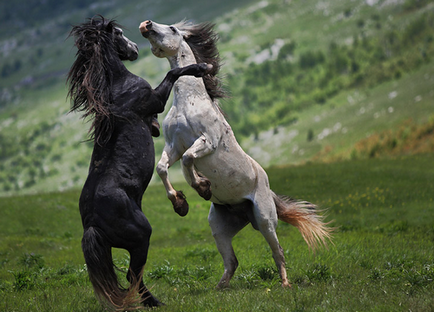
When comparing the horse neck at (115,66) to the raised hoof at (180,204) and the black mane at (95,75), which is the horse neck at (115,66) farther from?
the raised hoof at (180,204)

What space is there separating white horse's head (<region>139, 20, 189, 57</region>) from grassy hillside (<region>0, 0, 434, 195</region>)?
682 inches

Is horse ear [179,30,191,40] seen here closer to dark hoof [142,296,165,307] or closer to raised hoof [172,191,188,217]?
raised hoof [172,191,188,217]

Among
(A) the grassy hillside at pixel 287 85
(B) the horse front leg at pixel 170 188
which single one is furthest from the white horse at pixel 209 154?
(A) the grassy hillside at pixel 287 85

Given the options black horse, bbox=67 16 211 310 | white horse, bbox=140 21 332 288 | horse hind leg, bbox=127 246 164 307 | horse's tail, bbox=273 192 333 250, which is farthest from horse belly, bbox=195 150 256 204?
horse hind leg, bbox=127 246 164 307

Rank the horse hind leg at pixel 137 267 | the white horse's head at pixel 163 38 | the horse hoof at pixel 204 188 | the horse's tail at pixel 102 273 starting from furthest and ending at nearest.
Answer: the white horse's head at pixel 163 38 → the horse hoof at pixel 204 188 → the horse hind leg at pixel 137 267 → the horse's tail at pixel 102 273

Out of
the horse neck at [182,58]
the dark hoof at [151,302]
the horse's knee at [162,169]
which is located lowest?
the dark hoof at [151,302]

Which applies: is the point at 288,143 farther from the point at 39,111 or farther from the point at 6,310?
the point at 6,310

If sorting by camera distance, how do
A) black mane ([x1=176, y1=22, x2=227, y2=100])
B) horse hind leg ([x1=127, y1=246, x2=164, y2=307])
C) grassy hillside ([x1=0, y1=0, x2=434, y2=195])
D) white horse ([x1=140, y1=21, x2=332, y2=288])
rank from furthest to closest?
grassy hillside ([x1=0, y1=0, x2=434, y2=195]) < black mane ([x1=176, y1=22, x2=227, y2=100]) < white horse ([x1=140, y1=21, x2=332, y2=288]) < horse hind leg ([x1=127, y1=246, x2=164, y2=307])

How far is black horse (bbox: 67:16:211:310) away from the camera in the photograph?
17.2 ft

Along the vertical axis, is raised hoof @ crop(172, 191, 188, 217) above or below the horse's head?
below

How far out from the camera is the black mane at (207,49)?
691 cm

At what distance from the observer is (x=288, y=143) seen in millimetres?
26484

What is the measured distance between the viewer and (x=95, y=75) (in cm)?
552

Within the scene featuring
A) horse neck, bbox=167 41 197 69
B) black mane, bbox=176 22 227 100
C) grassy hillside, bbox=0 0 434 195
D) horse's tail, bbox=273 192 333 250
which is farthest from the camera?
grassy hillside, bbox=0 0 434 195
